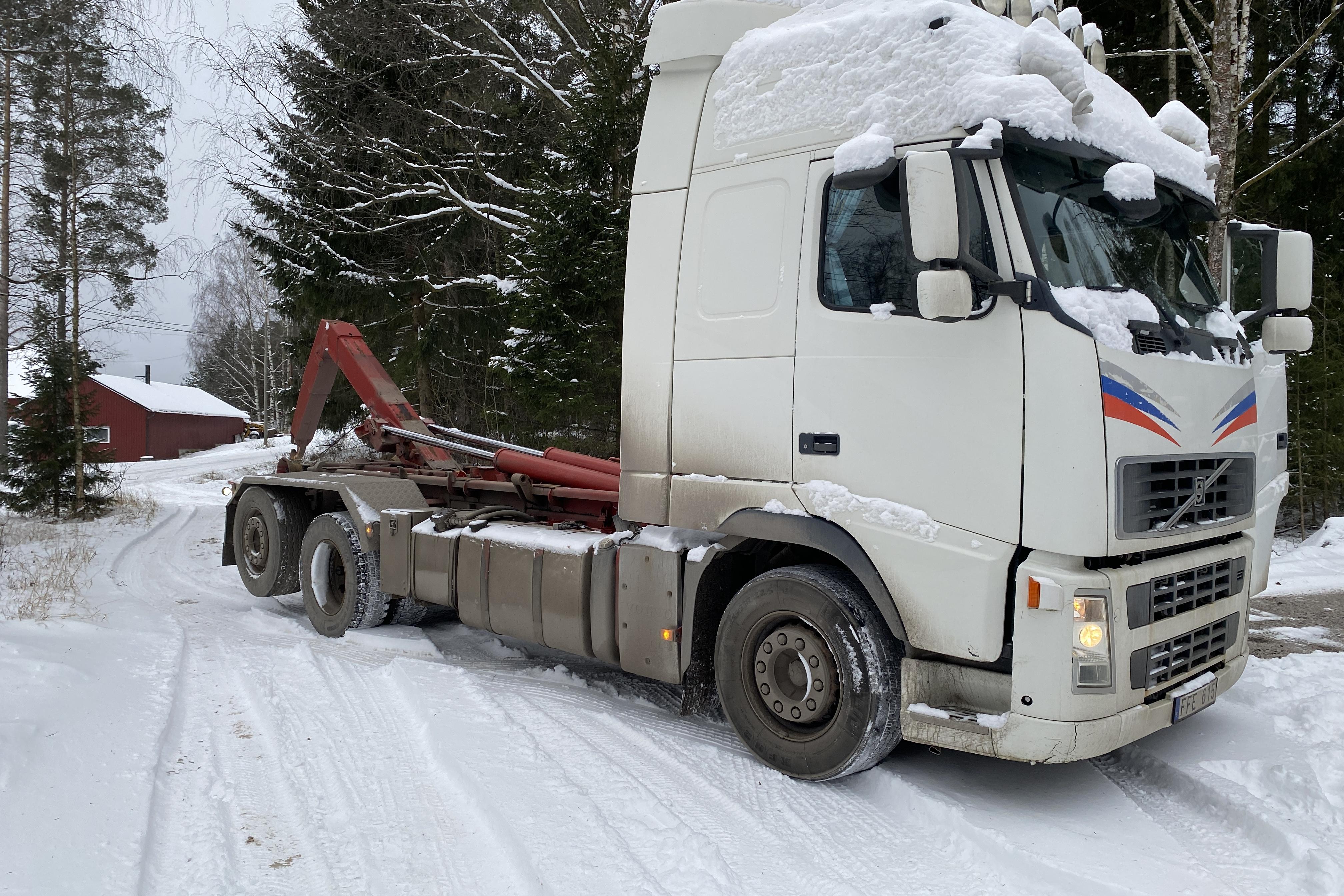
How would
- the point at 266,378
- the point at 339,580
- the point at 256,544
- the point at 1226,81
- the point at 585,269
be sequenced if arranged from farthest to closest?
1. the point at 266,378
2. the point at 585,269
3. the point at 1226,81
4. the point at 256,544
5. the point at 339,580

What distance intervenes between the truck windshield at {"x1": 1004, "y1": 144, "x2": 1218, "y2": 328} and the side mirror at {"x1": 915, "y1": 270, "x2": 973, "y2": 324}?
38cm

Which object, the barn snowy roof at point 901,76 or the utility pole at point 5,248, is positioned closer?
the barn snowy roof at point 901,76

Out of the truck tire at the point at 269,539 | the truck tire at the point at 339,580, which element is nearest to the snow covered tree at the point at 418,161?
the truck tire at the point at 269,539

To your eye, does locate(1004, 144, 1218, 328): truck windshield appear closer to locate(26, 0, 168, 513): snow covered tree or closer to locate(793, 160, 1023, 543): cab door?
locate(793, 160, 1023, 543): cab door

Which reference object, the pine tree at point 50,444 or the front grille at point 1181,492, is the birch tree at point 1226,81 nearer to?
the front grille at point 1181,492

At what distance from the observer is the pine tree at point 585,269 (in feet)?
38.7

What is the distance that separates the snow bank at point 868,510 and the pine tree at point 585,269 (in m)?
7.99

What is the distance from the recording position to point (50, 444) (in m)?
16.2

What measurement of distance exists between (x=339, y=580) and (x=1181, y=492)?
6.04 metres

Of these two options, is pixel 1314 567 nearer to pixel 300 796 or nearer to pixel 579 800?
pixel 579 800

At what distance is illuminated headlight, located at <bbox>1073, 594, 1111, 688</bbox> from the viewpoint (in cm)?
327

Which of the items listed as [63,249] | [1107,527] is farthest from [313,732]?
[63,249]

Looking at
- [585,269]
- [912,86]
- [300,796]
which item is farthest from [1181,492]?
[585,269]

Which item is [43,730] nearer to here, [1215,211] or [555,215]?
[1215,211]
